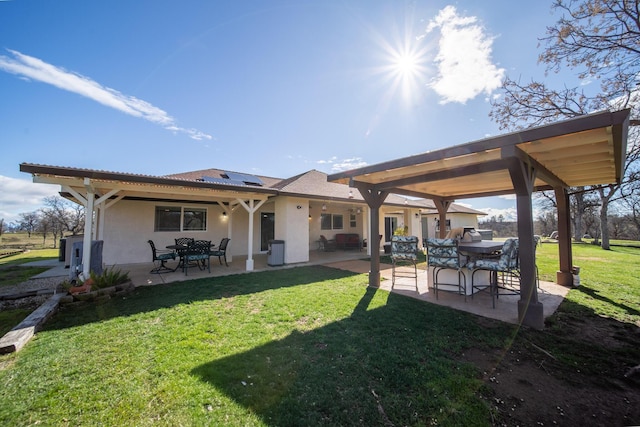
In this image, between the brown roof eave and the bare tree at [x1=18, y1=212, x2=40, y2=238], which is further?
the bare tree at [x1=18, y1=212, x2=40, y2=238]

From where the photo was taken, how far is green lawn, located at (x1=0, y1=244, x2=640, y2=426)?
6.56 ft

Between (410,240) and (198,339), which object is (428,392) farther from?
(410,240)

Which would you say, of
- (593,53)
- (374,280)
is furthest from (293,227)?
(593,53)

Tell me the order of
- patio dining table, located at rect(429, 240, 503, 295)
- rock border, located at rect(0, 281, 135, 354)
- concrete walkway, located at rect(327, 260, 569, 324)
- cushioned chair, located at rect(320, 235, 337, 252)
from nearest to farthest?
rock border, located at rect(0, 281, 135, 354)
concrete walkway, located at rect(327, 260, 569, 324)
patio dining table, located at rect(429, 240, 503, 295)
cushioned chair, located at rect(320, 235, 337, 252)

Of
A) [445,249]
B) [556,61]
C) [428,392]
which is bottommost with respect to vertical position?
[428,392]

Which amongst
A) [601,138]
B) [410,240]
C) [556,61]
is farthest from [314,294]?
[556,61]

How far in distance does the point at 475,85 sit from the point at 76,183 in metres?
12.9

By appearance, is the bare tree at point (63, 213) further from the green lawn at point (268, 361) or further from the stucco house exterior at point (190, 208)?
the green lawn at point (268, 361)

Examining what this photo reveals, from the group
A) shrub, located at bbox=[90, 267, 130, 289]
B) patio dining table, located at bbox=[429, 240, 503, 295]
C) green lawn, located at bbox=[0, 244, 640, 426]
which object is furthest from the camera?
shrub, located at bbox=[90, 267, 130, 289]

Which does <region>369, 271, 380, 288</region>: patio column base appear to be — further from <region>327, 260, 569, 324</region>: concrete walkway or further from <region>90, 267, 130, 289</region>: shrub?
<region>90, 267, 130, 289</region>: shrub

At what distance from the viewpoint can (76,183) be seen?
18.7 ft

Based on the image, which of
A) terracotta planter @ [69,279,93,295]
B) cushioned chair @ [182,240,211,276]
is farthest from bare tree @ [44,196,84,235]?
terracotta planter @ [69,279,93,295]

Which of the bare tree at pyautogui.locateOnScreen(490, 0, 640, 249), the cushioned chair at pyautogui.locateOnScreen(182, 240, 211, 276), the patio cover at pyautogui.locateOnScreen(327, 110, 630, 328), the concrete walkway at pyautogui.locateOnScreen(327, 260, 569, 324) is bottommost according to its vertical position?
the concrete walkway at pyautogui.locateOnScreen(327, 260, 569, 324)

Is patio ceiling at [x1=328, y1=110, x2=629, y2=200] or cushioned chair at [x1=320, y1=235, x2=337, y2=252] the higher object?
patio ceiling at [x1=328, y1=110, x2=629, y2=200]
